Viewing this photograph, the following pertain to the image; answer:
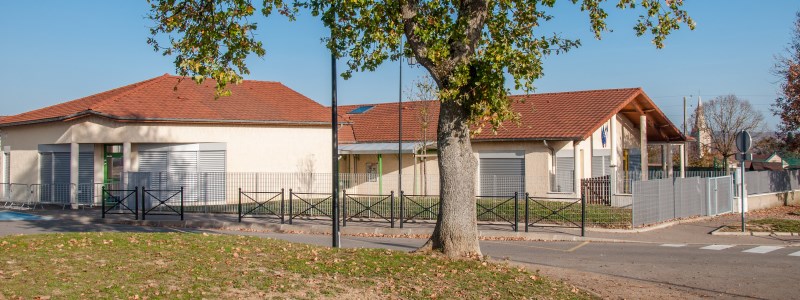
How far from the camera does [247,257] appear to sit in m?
10.6

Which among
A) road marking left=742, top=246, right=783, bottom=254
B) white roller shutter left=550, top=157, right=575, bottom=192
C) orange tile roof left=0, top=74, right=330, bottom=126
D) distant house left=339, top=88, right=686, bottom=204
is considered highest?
orange tile roof left=0, top=74, right=330, bottom=126

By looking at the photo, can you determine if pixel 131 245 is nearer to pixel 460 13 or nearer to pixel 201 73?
pixel 201 73

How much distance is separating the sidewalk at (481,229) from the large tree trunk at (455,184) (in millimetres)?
8108

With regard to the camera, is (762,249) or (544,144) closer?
(762,249)

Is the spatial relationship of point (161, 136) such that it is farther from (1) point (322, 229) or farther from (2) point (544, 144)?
(2) point (544, 144)

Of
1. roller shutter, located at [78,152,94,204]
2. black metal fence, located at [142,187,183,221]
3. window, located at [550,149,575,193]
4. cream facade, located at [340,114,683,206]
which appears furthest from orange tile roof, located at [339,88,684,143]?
roller shutter, located at [78,152,94,204]

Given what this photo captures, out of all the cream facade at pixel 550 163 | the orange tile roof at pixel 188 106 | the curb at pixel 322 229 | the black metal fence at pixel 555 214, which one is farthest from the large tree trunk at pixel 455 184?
the orange tile roof at pixel 188 106

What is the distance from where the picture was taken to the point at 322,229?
21859 mm

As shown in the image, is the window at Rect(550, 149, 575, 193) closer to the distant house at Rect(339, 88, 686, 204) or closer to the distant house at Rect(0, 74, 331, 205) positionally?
the distant house at Rect(339, 88, 686, 204)

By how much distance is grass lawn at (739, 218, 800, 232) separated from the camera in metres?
21.3

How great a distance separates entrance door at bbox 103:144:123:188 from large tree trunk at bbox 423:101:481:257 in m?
20.3

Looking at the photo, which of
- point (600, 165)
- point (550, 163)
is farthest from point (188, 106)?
point (600, 165)

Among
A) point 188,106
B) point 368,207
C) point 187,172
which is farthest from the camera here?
point 188,106

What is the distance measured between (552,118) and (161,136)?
15.1 m
